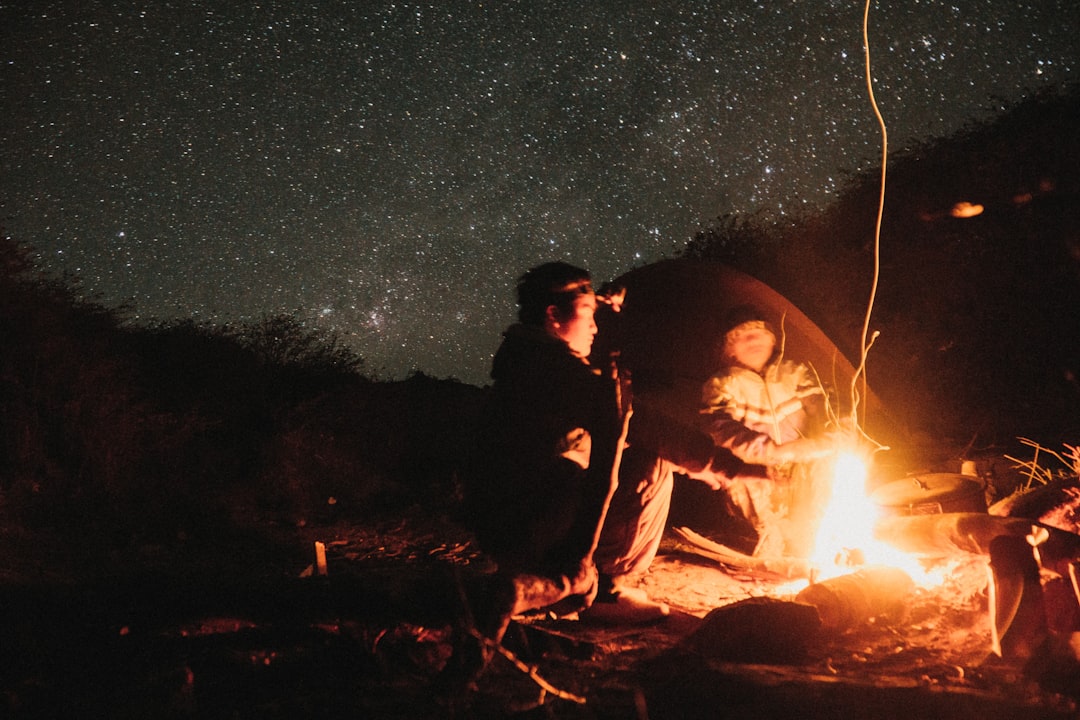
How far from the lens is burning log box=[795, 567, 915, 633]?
3348mm

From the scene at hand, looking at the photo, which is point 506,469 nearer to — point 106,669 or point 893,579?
point 106,669

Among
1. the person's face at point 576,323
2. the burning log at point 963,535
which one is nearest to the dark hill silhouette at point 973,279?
the burning log at point 963,535

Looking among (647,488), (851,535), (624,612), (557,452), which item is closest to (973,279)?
(851,535)

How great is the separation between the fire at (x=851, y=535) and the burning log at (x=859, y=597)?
2.43ft

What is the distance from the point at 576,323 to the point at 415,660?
176cm

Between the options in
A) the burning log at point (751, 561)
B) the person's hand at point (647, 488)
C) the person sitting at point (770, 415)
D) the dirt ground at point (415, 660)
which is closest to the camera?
the dirt ground at point (415, 660)

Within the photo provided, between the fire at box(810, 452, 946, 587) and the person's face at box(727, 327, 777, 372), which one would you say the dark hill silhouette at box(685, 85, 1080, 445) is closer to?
the person's face at box(727, 327, 777, 372)

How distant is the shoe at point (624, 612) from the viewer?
3539 millimetres

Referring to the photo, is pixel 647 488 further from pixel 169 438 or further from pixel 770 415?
pixel 169 438

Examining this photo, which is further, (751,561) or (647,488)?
(751,561)

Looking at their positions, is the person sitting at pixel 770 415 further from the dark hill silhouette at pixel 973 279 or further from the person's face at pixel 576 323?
the dark hill silhouette at pixel 973 279

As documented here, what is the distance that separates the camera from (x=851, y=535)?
4.73 metres

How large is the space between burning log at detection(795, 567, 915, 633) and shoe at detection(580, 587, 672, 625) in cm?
76

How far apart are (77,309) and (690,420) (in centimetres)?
1021
